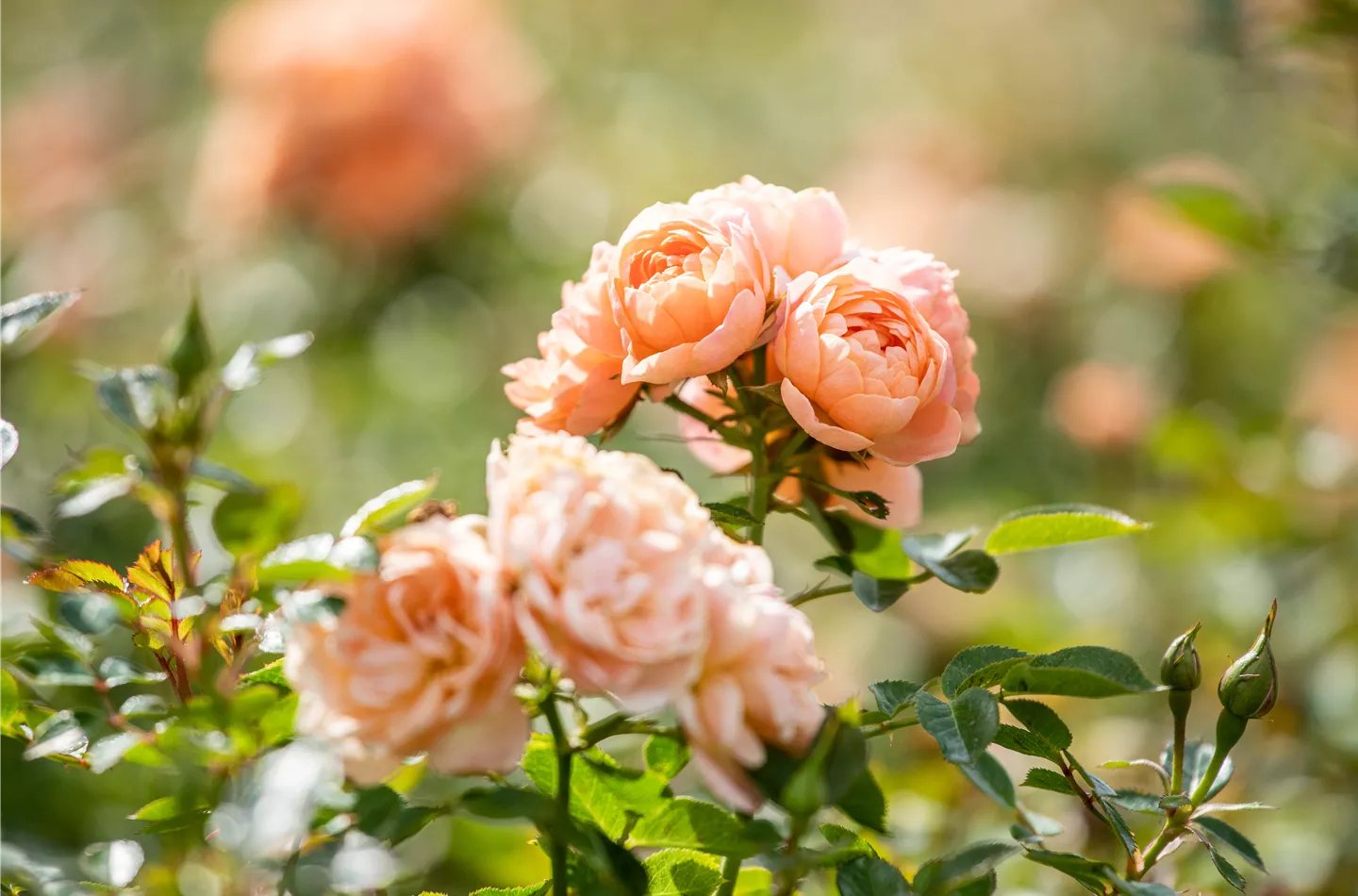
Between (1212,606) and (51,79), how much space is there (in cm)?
294

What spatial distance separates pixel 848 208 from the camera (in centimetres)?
274

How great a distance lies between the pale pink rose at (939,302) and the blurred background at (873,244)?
456mm

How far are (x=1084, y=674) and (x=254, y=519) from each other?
1.22 feet

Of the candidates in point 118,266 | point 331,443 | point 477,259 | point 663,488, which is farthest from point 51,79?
point 663,488

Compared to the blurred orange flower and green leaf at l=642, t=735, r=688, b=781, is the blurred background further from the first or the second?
green leaf at l=642, t=735, r=688, b=781

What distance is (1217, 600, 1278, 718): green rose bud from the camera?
2.00ft

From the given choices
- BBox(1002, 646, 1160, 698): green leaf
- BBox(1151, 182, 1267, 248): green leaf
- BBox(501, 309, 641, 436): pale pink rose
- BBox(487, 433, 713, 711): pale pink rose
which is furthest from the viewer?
BBox(1151, 182, 1267, 248): green leaf

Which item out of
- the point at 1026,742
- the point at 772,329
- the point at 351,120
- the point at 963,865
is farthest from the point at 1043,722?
the point at 351,120

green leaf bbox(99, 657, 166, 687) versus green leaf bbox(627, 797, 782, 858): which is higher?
green leaf bbox(99, 657, 166, 687)

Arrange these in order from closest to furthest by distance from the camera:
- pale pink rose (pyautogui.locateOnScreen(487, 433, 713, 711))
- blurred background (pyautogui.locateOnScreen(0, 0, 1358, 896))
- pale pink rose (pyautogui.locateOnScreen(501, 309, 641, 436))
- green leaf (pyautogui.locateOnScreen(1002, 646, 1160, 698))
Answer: pale pink rose (pyautogui.locateOnScreen(487, 433, 713, 711)), green leaf (pyautogui.locateOnScreen(1002, 646, 1160, 698)), pale pink rose (pyautogui.locateOnScreen(501, 309, 641, 436)), blurred background (pyautogui.locateOnScreen(0, 0, 1358, 896))

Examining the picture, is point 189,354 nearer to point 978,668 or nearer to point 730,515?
point 730,515

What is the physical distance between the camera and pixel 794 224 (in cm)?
67

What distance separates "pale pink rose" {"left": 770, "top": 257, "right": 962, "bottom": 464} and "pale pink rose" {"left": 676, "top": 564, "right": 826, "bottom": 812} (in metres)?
0.16

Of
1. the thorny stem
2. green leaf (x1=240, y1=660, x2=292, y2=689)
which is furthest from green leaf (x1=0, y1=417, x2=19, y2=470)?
the thorny stem
